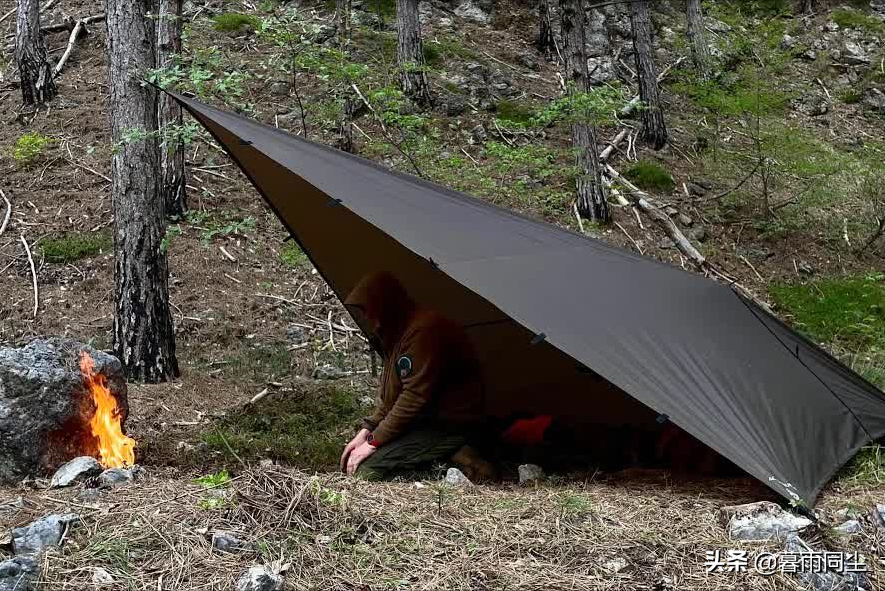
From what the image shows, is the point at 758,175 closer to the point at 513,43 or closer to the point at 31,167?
the point at 513,43

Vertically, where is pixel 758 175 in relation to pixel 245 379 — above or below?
above

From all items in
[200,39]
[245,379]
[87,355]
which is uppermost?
[200,39]

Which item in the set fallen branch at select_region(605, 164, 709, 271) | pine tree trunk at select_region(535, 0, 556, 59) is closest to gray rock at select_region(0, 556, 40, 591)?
fallen branch at select_region(605, 164, 709, 271)

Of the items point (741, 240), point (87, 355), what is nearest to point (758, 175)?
point (741, 240)

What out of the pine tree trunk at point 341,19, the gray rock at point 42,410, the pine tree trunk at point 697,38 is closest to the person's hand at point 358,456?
the gray rock at point 42,410

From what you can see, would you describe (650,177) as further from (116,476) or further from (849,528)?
(116,476)

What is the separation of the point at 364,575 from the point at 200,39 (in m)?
9.60

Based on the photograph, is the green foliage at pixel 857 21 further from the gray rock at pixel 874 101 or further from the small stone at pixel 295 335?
the small stone at pixel 295 335

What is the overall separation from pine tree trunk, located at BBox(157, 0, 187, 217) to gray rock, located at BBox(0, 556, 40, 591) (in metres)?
4.17

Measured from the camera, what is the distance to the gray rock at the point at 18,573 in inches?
85.6

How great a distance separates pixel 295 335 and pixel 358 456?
10.1 ft

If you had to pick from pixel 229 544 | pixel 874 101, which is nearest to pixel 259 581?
pixel 229 544

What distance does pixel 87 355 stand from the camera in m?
3.87

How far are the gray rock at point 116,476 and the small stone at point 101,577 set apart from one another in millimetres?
723
